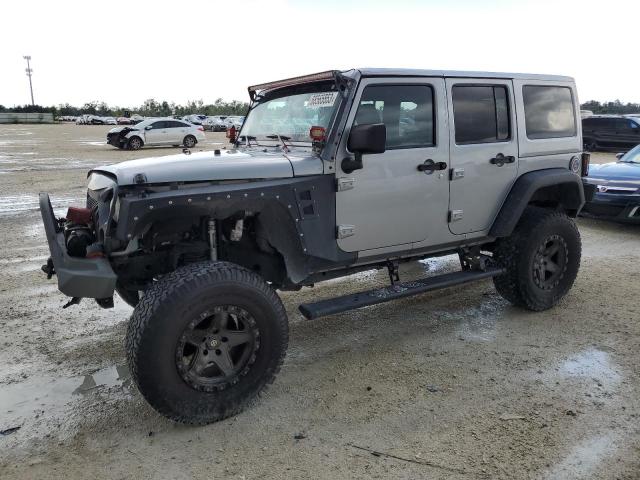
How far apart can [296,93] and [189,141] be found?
21.5 meters

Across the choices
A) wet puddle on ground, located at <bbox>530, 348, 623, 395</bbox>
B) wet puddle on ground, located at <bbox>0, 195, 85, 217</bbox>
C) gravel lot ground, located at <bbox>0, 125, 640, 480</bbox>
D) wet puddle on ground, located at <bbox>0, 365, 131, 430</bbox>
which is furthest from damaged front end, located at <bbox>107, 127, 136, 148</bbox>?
wet puddle on ground, located at <bbox>530, 348, 623, 395</bbox>

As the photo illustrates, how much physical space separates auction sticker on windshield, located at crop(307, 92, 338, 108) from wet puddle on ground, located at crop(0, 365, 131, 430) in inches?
96.2

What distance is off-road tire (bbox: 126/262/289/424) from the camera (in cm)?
297

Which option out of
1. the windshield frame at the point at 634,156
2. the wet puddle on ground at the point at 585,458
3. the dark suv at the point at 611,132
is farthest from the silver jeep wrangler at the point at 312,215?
the dark suv at the point at 611,132

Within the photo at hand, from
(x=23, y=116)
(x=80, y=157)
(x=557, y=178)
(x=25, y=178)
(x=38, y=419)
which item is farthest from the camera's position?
(x=23, y=116)

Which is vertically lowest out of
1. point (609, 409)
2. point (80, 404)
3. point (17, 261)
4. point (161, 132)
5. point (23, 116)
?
point (609, 409)

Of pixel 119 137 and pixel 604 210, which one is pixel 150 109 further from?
pixel 604 210

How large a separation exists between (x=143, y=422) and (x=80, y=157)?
18.6m

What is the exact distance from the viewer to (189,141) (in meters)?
24.7

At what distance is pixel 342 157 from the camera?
370 cm

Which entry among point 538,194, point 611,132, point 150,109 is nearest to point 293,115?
point 538,194

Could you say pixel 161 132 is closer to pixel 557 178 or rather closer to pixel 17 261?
pixel 17 261

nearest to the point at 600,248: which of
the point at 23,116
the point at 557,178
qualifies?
the point at 557,178

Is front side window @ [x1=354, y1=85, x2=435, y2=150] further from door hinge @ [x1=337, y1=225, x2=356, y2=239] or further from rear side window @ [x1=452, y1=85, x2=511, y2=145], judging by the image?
door hinge @ [x1=337, y1=225, x2=356, y2=239]
